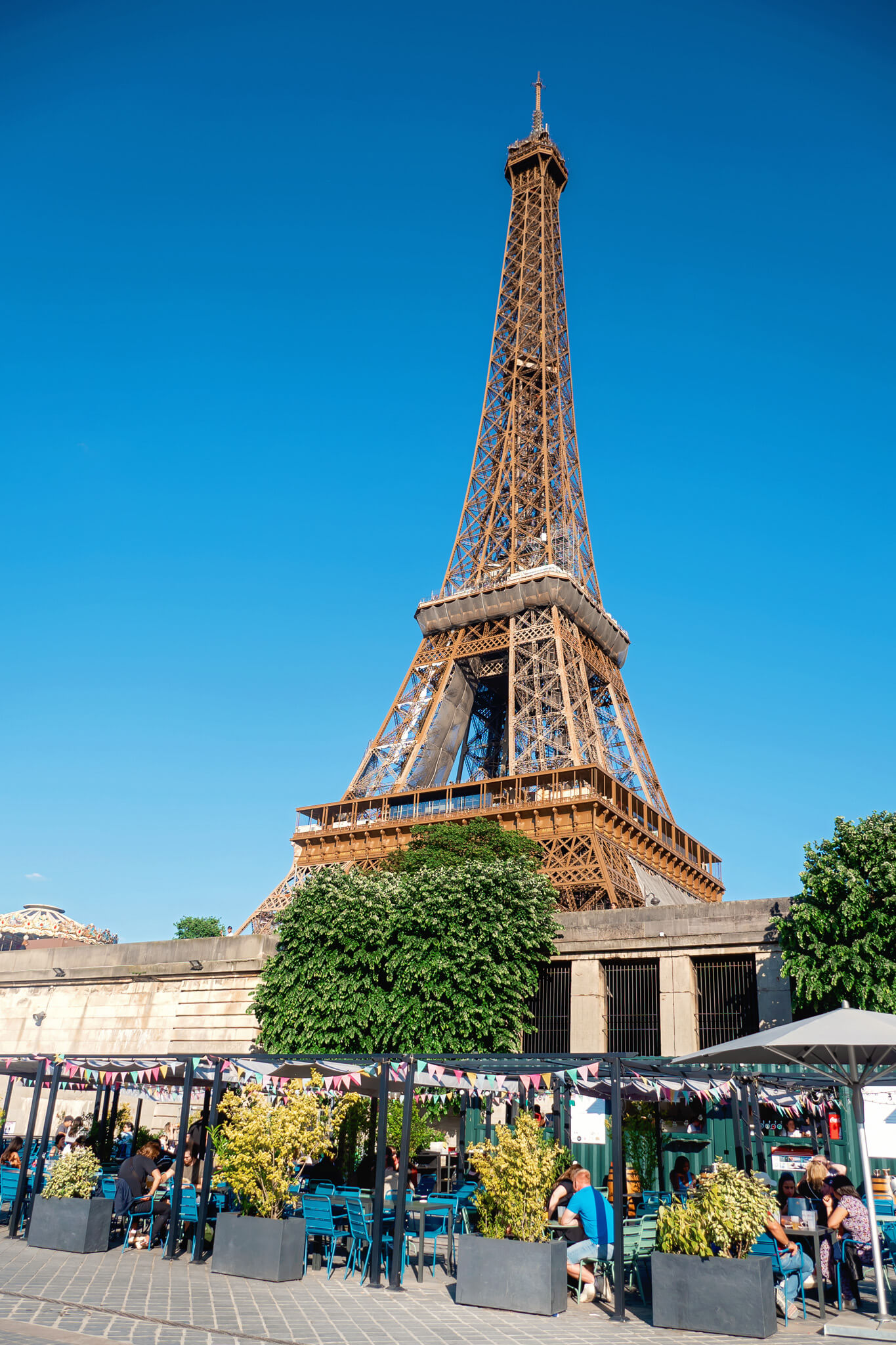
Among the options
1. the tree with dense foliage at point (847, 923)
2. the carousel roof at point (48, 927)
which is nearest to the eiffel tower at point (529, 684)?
the tree with dense foliage at point (847, 923)

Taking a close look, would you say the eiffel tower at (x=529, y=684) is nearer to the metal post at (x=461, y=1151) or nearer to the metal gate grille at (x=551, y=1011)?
the metal gate grille at (x=551, y=1011)

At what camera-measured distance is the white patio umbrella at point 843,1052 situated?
10.5m

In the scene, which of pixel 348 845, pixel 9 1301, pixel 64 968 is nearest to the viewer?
pixel 9 1301

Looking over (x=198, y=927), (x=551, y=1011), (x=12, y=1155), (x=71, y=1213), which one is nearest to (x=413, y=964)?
(x=551, y=1011)

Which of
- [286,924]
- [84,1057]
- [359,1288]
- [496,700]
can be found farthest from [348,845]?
[359,1288]

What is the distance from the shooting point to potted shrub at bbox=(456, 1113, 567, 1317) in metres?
11.0

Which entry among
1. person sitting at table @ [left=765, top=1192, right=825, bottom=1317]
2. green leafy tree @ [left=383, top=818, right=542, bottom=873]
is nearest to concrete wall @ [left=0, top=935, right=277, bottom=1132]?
green leafy tree @ [left=383, top=818, right=542, bottom=873]

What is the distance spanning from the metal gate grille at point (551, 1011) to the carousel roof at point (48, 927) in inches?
4076

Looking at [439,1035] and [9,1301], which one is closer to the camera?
[9,1301]

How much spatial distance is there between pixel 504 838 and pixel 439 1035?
1818cm

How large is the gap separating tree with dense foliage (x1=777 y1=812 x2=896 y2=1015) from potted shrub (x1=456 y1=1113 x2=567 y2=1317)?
9.98 m

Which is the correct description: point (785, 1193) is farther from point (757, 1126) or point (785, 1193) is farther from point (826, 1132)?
point (826, 1132)

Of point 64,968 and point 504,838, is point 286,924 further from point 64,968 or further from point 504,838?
point 504,838

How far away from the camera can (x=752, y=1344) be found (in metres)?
9.66
